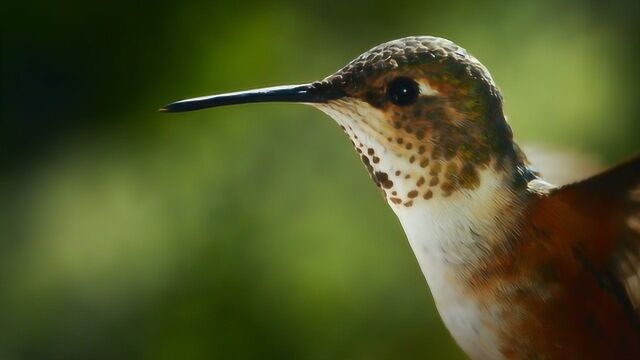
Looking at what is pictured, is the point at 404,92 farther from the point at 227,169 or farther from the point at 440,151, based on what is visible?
the point at 227,169

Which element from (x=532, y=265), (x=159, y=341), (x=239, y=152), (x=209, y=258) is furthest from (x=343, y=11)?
(x=532, y=265)

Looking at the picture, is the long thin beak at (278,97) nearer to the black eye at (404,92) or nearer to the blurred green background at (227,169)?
the black eye at (404,92)

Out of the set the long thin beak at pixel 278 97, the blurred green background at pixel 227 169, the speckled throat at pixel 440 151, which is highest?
the blurred green background at pixel 227 169

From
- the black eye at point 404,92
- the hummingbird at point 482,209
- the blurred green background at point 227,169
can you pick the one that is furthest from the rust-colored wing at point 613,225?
the blurred green background at point 227,169

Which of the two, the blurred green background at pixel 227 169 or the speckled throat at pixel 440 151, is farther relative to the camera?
the blurred green background at pixel 227 169

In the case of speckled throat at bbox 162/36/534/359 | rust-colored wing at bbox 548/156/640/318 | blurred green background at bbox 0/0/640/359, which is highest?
blurred green background at bbox 0/0/640/359

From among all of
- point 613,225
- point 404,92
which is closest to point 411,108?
point 404,92

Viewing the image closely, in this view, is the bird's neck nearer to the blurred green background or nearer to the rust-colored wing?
the rust-colored wing

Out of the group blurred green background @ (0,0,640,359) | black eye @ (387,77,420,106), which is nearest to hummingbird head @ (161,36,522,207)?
black eye @ (387,77,420,106)
